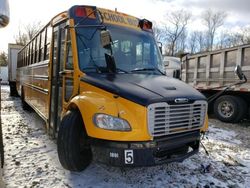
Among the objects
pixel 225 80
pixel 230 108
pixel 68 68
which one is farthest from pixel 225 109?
pixel 68 68

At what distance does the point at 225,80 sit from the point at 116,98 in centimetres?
613

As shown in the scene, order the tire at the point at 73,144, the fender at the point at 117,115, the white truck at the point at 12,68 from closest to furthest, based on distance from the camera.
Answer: the fender at the point at 117,115
the tire at the point at 73,144
the white truck at the point at 12,68

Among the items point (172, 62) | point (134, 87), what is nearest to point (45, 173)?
point (134, 87)

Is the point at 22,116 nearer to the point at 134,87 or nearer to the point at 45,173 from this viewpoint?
the point at 45,173

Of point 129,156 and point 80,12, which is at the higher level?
point 80,12

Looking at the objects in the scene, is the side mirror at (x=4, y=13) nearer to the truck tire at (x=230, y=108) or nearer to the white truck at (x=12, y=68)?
the truck tire at (x=230, y=108)

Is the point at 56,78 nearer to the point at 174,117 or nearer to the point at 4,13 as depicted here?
the point at 4,13

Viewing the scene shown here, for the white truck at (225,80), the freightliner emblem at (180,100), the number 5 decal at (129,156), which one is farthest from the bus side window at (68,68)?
the white truck at (225,80)

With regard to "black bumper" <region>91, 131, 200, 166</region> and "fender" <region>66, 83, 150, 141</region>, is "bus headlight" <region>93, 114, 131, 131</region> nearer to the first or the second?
"fender" <region>66, 83, 150, 141</region>

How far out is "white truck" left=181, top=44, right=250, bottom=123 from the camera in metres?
7.86

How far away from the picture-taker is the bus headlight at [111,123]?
3.16 meters

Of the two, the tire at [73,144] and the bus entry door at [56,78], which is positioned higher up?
the bus entry door at [56,78]

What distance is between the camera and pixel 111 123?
126 inches

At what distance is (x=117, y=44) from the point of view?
14.2 ft
